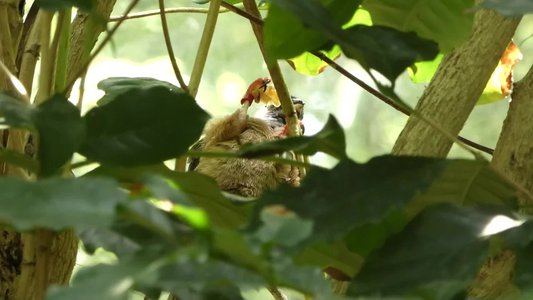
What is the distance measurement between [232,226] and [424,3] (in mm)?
272

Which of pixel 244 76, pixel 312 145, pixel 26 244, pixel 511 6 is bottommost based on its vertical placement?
pixel 26 244

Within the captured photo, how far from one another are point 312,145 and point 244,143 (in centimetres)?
79

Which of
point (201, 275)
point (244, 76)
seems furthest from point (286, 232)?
point (244, 76)

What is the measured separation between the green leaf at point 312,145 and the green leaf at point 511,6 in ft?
0.38

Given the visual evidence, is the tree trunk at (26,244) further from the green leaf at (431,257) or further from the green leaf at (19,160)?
the green leaf at (431,257)

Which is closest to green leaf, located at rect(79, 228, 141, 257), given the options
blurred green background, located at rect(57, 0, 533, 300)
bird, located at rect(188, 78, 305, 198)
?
bird, located at rect(188, 78, 305, 198)

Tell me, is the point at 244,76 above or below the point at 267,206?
above

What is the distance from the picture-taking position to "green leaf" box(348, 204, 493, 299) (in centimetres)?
43

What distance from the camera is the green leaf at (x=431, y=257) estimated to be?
429 mm

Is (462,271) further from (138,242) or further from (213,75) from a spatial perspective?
(213,75)

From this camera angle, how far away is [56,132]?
1.51 ft

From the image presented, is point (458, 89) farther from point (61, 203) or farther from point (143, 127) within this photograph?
point (61, 203)

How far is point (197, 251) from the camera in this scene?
333mm

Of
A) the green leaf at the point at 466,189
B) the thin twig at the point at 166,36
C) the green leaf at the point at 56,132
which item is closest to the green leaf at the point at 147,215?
the green leaf at the point at 56,132
